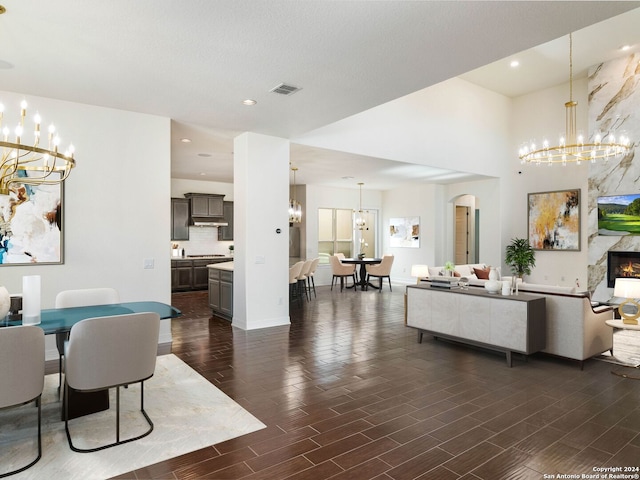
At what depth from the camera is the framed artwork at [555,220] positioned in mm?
9164

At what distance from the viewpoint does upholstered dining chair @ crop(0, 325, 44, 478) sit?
2119 mm

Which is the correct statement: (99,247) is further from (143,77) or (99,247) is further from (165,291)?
(143,77)

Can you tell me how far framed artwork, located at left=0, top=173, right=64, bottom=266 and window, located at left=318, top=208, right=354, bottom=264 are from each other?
305 inches

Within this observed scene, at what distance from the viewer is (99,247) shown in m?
4.64

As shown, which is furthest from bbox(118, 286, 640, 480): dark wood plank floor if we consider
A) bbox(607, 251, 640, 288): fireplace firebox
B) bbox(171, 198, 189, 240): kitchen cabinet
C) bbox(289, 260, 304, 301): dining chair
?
bbox(171, 198, 189, 240): kitchen cabinet

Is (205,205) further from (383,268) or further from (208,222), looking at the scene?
(383,268)

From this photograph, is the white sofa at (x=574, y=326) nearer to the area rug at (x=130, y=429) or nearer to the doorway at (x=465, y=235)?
the area rug at (x=130, y=429)

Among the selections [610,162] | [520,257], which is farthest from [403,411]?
[610,162]

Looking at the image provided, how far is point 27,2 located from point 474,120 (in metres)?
9.05

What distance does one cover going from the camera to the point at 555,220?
9.49 m

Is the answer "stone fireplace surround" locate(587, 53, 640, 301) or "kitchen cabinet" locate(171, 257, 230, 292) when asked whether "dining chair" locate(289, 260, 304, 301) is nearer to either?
"kitchen cabinet" locate(171, 257, 230, 292)

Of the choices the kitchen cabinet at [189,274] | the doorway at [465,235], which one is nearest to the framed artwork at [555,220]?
the doorway at [465,235]

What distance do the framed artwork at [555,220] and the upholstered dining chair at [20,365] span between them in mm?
10361

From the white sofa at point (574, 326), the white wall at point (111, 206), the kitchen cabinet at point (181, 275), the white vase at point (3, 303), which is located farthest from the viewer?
the kitchen cabinet at point (181, 275)
